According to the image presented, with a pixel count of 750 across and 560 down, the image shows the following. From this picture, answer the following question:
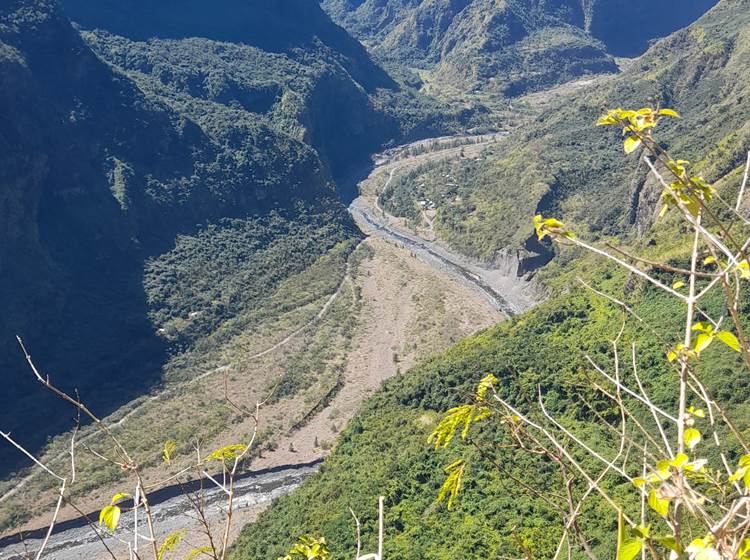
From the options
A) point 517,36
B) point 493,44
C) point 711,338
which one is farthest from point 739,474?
point 517,36

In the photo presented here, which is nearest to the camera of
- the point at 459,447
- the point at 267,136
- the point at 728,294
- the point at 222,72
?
the point at 728,294

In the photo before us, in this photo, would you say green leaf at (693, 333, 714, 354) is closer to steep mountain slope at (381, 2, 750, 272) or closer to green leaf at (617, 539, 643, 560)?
green leaf at (617, 539, 643, 560)

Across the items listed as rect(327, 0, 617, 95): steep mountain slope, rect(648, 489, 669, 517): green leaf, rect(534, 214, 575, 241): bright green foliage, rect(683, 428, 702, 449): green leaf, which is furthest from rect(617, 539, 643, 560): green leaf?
rect(327, 0, 617, 95): steep mountain slope

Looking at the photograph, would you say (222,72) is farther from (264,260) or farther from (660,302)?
(660,302)

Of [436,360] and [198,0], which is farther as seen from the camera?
[198,0]

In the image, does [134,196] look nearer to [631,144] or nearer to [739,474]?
[631,144]

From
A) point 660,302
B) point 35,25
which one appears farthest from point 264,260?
point 660,302
